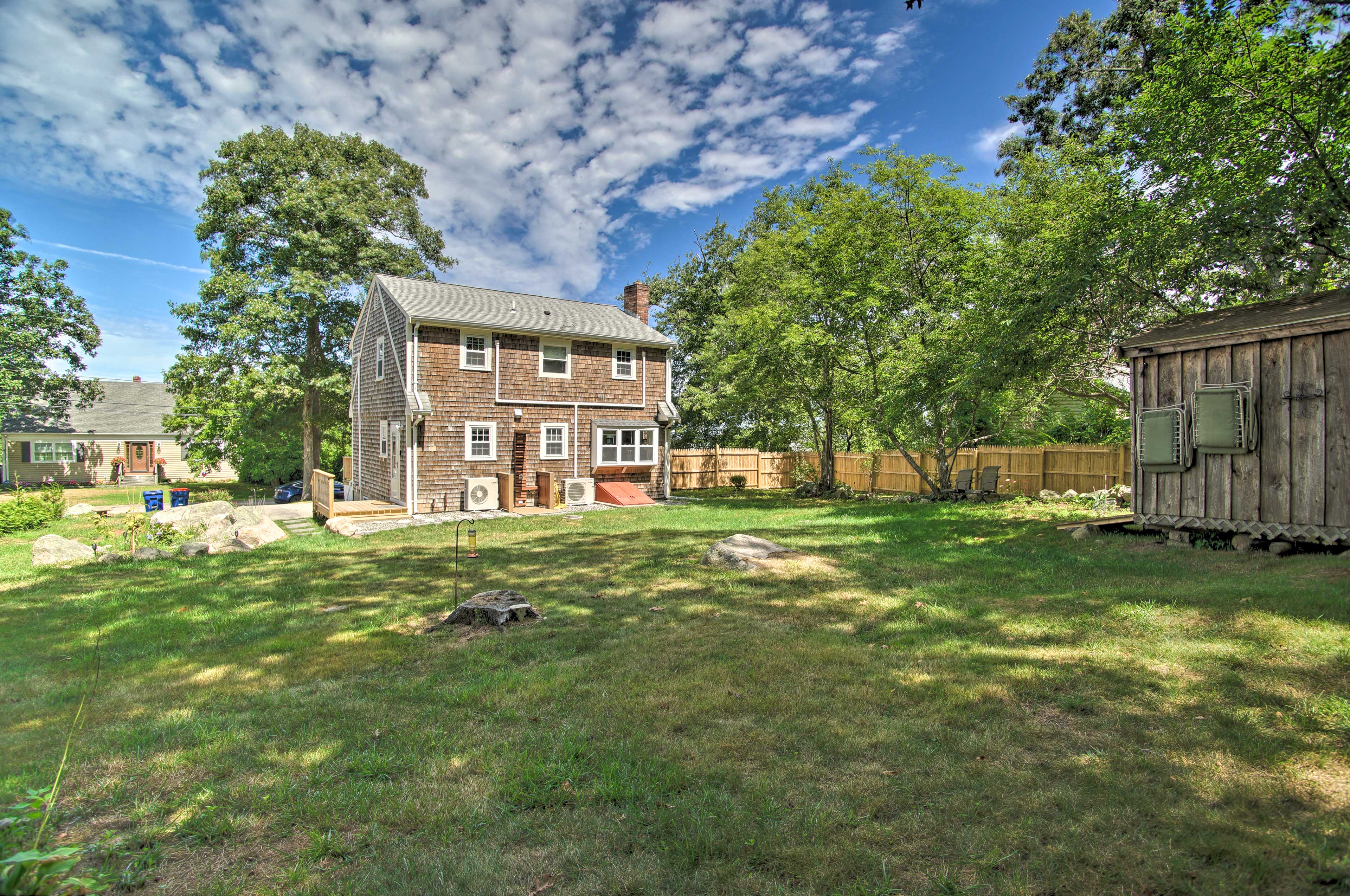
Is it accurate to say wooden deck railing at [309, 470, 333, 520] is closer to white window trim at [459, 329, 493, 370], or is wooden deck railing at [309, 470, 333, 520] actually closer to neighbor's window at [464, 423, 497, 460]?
neighbor's window at [464, 423, 497, 460]

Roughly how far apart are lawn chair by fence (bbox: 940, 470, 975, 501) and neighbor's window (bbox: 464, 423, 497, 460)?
13.2 m

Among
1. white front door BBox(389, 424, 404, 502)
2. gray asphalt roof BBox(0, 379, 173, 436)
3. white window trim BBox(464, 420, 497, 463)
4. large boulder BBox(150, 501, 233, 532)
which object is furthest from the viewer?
gray asphalt roof BBox(0, 379, 173, 436)

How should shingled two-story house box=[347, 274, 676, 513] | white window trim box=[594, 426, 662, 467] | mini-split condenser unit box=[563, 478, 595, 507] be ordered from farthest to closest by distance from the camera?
white window trim box=[594, 426, 662, 467] → mini-split condenser unit box=[563, 478, 595, 507] → shingled two-story house box=[347, 274, 676, 513]

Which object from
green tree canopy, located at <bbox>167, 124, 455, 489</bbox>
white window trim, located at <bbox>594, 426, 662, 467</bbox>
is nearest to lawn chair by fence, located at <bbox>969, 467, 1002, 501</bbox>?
white window trim, located at <bbox>594, 426, 662, 467</bbox>

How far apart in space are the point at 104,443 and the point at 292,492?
664 inches

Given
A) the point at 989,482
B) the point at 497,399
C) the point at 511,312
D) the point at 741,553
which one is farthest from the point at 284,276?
the point at 989,482

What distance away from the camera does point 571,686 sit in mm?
4309

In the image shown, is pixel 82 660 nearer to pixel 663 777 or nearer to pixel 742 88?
pixel 663 777

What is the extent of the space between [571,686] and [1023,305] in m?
10.2

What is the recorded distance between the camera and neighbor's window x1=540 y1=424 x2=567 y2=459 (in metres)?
18.0

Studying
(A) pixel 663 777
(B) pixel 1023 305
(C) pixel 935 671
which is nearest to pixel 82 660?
(A) pixel 663 777

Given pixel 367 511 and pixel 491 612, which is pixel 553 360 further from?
pixel 491 612

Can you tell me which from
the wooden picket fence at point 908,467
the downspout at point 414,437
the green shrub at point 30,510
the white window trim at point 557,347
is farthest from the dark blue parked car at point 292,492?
the wooden picket fence at point 908,467

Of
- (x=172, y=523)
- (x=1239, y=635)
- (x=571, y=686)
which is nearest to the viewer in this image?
(x=571, y=686)
